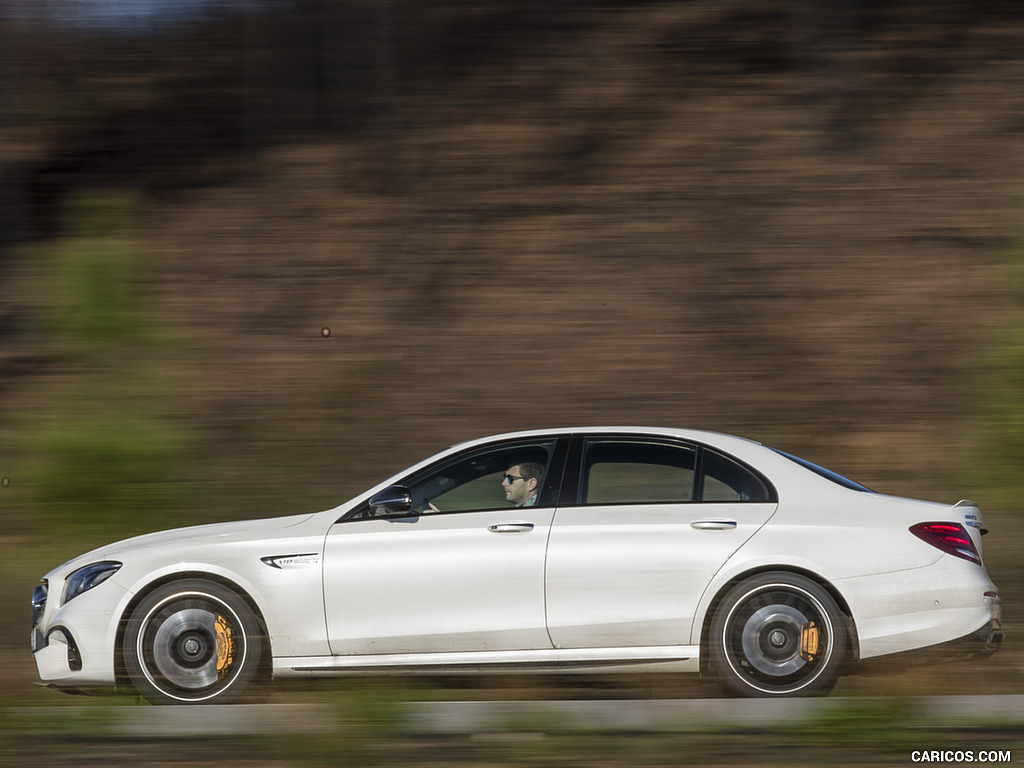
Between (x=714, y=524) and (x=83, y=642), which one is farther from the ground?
(x=714, y=524)

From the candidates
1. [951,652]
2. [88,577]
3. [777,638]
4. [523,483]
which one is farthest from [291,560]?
[951,652]

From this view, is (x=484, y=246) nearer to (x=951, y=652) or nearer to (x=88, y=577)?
(x=88, y=577)

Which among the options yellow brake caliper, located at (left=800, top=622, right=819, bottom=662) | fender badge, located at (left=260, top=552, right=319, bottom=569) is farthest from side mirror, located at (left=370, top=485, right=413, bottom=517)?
yellow brake caliper, located at (left=800, top=622, right=819, bottom=662)

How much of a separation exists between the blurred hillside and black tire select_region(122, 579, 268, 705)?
10.3ft

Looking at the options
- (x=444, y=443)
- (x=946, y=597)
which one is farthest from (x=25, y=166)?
(x=946, y=597)

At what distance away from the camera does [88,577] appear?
6.05 meters

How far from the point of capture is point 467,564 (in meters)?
5.83

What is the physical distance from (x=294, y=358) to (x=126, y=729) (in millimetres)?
8788

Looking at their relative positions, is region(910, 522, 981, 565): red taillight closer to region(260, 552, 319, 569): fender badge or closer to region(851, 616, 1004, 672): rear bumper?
region(851, 616, 1004, 672): rear bumper

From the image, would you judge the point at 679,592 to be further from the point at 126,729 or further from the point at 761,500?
the point at 126,729

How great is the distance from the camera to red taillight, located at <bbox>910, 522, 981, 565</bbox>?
5730mm

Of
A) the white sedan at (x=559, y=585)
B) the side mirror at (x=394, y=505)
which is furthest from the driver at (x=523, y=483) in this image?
the side mirror at (x=394, y=505)

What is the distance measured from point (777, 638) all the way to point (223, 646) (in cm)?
277

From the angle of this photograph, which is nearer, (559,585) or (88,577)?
(559,585)
